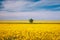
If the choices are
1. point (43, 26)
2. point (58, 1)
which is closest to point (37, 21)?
point (43, 26)

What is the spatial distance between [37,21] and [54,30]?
29cm

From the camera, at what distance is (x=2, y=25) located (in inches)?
95.4

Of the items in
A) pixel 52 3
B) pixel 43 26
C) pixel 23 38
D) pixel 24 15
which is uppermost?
pixel 52 3

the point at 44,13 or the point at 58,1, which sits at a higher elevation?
the point at 58,1

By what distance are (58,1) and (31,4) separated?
413 millimetres

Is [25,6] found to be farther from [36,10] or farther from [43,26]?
[43,26]

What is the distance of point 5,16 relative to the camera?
2.41m

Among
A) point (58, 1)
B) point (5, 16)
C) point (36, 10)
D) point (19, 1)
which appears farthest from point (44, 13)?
point (5, 16)

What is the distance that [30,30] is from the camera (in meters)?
2.35

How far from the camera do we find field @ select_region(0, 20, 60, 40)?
231cm

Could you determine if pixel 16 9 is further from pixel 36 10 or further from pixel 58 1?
pixel 58 1

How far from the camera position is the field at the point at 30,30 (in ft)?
7.59

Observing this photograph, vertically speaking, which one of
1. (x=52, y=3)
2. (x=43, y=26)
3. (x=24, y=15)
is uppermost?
(x=52, y=3)

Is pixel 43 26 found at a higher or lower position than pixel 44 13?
lower
